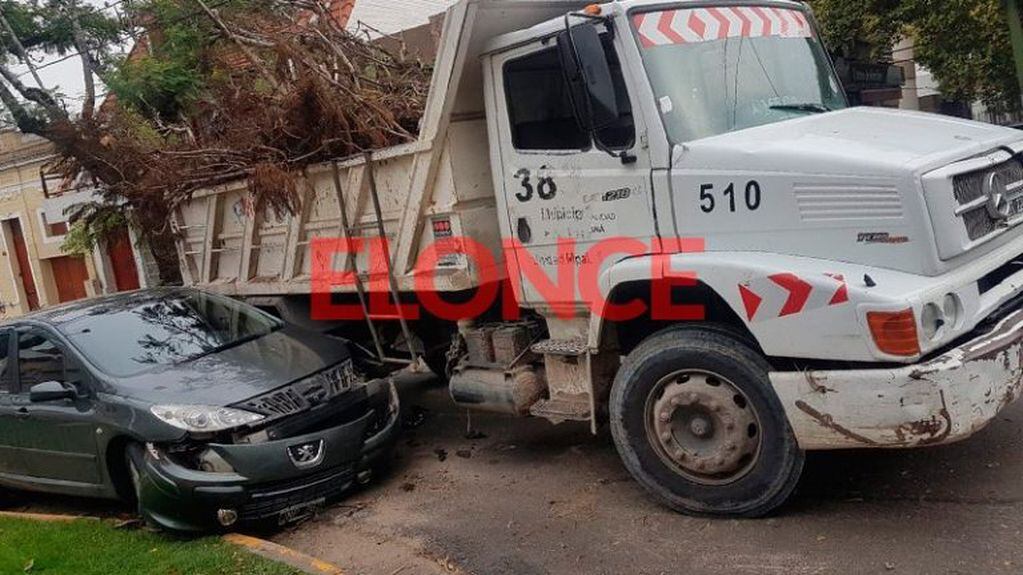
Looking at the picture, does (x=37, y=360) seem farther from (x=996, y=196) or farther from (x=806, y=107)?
(x=996, y=196)

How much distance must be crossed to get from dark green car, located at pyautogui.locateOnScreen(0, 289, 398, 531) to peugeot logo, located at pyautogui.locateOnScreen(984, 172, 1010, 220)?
12.9 feet

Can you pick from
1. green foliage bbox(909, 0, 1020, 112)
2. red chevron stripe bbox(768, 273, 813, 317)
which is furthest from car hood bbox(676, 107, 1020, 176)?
green foliage bbox(909, 0, 1020, 112)

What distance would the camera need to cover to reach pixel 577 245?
5.22 metres

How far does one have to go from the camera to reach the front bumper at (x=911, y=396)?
12.9 ft

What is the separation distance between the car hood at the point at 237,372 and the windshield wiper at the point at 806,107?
11.5ft

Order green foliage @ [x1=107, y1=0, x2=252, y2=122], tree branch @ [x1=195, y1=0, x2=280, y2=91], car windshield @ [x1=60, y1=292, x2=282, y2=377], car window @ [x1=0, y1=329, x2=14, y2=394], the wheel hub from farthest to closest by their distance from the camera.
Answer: green foliage @ [x1=107, y1=0, x2=252, y2=122]
tree branch @ [x1=195, y1=0, x2=280, y2=91]
car window @ [x1=0, y1=329, x2=14, y2=394]
car windshield @ [x1=60, y1=292, x2=282, y2=377]
the wheel hub

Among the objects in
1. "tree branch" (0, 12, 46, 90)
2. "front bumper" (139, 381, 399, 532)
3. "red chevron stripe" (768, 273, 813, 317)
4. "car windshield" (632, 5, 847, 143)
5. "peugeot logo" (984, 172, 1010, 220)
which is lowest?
"front bumper" (139, 381, 399, 532)

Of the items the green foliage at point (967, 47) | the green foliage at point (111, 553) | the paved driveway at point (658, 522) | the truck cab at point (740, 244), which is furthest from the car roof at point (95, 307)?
the green foliage at point (967, 47)

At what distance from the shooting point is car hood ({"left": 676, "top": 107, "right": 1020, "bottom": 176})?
4184mm

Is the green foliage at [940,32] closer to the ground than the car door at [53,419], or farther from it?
farther from it

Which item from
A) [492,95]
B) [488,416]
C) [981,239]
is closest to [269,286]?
[488,416]

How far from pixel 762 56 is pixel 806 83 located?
0.35 m

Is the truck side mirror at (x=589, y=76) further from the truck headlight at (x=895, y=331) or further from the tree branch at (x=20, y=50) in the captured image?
the tree branch at (x=20, y=50)
